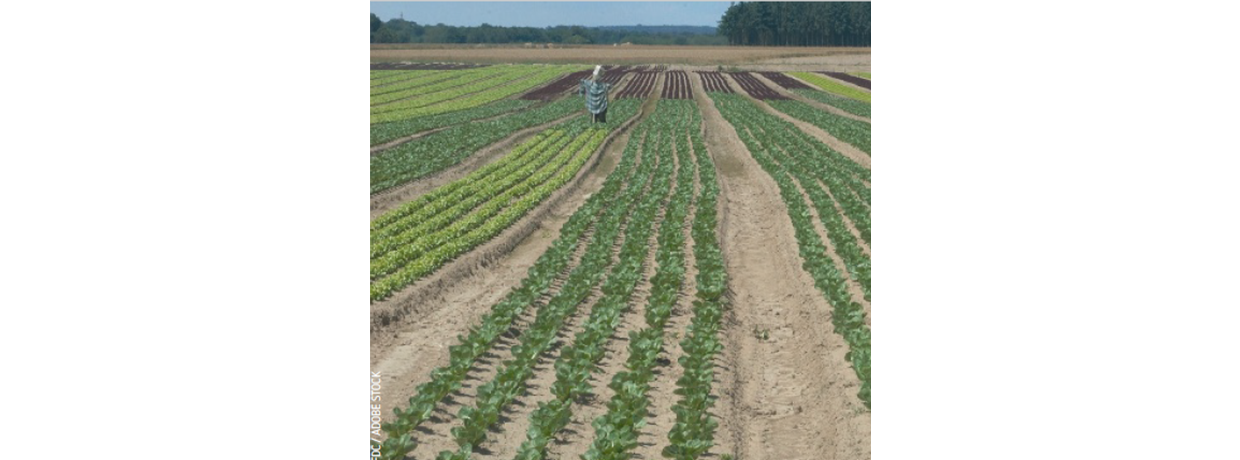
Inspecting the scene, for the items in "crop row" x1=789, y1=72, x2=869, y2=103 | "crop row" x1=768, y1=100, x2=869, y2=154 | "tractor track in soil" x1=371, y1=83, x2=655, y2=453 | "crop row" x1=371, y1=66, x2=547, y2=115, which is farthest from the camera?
"crop row" x1=768, y1=100, x2=869, y2=154

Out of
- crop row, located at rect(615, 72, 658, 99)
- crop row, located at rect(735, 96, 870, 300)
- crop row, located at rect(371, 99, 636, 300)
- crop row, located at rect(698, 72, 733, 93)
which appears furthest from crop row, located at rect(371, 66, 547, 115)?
crop row, located at rect(615, 72, 658, 99)

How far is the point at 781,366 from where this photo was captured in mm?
8672

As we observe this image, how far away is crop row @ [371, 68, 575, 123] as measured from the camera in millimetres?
11670

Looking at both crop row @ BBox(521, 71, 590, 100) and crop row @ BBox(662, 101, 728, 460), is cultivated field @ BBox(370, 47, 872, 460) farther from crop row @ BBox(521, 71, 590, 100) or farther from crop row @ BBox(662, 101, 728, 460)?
crop row @ BBox(521, 71, 590, 100)

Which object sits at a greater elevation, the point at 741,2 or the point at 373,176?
the point at 741,2

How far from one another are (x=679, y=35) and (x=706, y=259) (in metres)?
3.70

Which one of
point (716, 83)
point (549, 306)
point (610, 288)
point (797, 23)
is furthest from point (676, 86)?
point (549, 306)

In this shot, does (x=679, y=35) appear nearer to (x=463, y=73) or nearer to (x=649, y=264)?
(x=649, y=264)

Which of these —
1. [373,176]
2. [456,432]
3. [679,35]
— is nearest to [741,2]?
[679,35]

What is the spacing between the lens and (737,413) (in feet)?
25.1

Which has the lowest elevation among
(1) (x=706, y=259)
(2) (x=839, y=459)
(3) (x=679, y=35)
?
(2) (x=839, y=459)

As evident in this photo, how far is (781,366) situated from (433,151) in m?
9.77

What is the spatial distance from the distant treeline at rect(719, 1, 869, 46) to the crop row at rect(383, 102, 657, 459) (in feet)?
10.1

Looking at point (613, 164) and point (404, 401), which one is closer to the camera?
point (404, 401)
